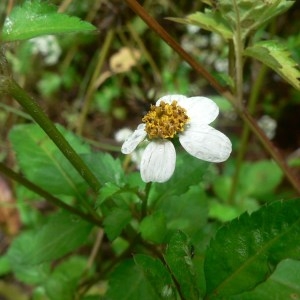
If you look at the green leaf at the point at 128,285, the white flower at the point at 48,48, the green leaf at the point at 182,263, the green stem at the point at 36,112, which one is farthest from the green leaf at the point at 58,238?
the white flower at the point at 48,48

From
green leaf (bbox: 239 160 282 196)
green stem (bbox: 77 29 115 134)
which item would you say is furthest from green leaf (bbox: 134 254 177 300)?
green stem (bbox: 77 29 115 134)

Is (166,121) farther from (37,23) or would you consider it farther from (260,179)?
(260,179)

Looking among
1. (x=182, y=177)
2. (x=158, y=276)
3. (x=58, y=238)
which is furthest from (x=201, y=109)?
(x=58, y=238)

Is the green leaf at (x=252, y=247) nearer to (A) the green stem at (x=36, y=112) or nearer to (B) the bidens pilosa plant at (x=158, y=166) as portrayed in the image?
(B) the bidens pilosa plant at (x=158, y=166)

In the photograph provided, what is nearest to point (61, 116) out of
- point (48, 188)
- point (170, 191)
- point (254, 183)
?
point (254, 183)

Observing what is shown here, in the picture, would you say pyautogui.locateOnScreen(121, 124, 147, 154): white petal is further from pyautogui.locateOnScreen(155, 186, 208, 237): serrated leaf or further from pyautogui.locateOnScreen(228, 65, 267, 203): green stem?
pyautogui.locateOnScreen(228, 65, 267, 203): green stem

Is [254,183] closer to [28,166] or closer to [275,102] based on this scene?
[275,102]
